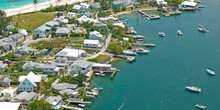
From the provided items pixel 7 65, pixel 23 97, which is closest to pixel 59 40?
pixel 7 65

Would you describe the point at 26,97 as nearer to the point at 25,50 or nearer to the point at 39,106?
the point at 39,106

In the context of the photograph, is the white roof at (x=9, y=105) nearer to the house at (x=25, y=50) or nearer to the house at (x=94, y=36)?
the house at (x=25, y=50)

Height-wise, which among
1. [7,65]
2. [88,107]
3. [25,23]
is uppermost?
[25,23]

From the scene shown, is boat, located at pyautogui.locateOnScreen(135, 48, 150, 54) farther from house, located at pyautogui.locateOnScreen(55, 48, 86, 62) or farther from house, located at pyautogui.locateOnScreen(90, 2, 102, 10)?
house, located at pyautogui.locateOnScreen(90, 2, 102, 10)

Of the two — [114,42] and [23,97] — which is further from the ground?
[114,42]

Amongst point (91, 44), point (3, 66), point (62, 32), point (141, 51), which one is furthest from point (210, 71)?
point (3, 66)

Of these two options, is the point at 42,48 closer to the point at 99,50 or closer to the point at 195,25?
the point at 99,50
